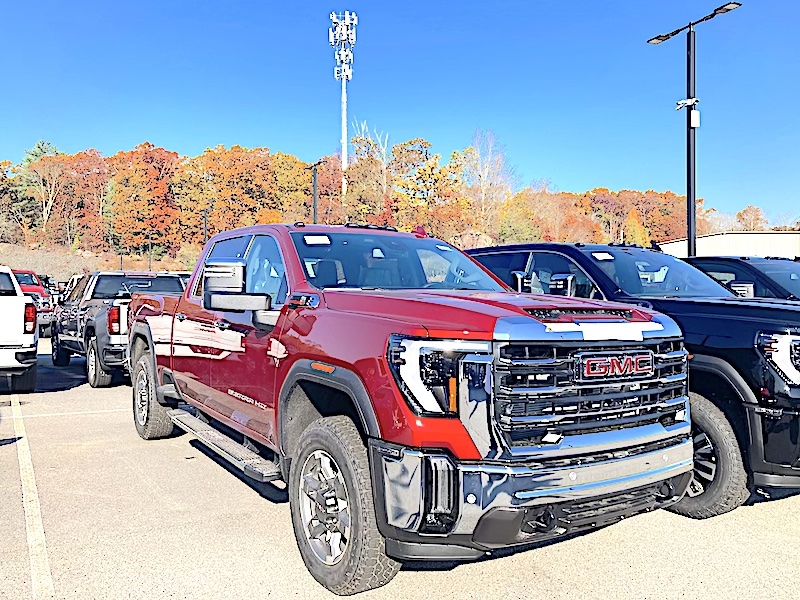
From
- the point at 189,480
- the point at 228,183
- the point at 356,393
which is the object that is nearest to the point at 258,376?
the point at 356,393

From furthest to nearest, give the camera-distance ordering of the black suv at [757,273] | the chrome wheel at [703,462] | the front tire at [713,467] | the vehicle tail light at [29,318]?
1. the vehicle tail light at [29,318]
2. the black suv at [757,273]
3. the chrome wheel at [703,462]
4. the front tire at [713,467]

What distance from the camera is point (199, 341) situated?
5.51 metres

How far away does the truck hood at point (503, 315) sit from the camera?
3.09 m

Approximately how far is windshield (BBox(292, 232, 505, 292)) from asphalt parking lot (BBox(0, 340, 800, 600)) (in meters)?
1.68

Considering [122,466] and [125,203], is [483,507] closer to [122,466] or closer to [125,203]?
[122,466]

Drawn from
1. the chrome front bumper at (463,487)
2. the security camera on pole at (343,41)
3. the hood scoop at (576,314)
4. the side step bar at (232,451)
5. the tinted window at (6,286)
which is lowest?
the side step bar at (232,451)

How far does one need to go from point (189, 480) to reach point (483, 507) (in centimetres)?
350

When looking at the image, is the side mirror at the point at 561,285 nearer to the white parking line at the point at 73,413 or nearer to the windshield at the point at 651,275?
the windshield at the point at 651,275

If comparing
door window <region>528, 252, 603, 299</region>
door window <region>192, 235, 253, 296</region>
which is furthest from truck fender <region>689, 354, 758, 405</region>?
door window <region>192, 235, 253, 296</region>

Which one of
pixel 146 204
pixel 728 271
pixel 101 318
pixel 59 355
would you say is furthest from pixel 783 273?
pixel 146 204

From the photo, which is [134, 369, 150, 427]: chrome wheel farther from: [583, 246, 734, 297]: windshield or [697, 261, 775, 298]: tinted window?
[697, 261, 775, 298]: tinted window

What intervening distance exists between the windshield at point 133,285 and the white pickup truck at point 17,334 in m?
2.11

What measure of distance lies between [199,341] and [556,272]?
3.32 metres

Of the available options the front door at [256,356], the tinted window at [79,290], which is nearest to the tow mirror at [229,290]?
the front door at [256,356]
